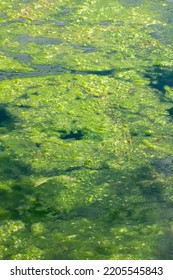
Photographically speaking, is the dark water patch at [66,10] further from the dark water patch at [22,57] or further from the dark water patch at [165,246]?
the dark water patch at [165,246]

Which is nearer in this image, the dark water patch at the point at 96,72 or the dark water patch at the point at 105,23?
the dark water patch at the point at 96,72

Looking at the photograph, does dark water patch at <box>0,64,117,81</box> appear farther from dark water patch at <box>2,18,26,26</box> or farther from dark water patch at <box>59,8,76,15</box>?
dark water patch at <box>59,8,76,15</box>

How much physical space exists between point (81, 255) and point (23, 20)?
15.0 feet

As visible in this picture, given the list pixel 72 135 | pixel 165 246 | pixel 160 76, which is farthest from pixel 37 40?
pixel 165 246

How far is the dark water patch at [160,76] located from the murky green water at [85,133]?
0.01 m

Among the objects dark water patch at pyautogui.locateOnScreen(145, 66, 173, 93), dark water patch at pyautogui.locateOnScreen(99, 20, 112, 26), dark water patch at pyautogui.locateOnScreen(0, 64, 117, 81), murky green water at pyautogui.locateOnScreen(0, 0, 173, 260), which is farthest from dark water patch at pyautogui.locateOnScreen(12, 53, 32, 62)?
dark water patch at pyautogui.locateOnScreen(99, 20, 112, 26)

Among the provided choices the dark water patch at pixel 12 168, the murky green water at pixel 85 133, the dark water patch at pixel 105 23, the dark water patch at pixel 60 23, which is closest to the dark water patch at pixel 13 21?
the murky green water at pixel 85 133

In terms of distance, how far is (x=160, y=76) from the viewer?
249 inches

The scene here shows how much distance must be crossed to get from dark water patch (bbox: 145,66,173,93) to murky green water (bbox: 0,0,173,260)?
1 cm

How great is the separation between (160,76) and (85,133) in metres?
1.50

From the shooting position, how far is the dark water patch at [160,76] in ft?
20.1

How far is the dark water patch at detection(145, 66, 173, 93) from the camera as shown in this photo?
6.12m

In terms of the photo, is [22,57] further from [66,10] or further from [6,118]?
[66,10]
